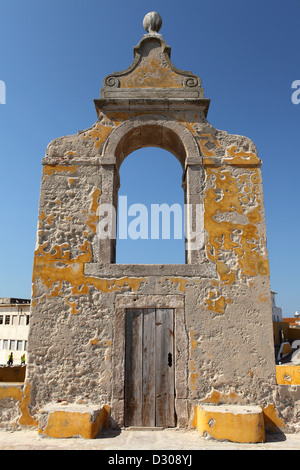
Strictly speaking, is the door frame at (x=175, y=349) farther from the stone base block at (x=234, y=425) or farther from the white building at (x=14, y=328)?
the white building at (x=14, y=328)

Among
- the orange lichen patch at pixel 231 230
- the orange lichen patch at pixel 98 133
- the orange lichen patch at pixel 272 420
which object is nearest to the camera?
the orange lichen patch at pixel 272 420

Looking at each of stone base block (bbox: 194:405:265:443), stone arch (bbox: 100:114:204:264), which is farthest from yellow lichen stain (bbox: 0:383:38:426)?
stone base block (bbox: 194:405:265:443)

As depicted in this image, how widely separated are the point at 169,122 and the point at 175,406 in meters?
4.04

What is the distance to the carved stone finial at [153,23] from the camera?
6.11 metres

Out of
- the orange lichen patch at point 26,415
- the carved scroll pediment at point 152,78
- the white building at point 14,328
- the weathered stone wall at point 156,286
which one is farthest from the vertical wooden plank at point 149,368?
the white building at point 14,328

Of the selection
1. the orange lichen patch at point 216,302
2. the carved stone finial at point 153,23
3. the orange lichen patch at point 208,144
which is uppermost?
the carved stone finial at point 153,23

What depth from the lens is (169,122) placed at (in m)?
5.41

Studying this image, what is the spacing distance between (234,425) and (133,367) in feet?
4.56

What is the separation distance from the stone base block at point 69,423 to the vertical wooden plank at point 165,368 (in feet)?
2.79

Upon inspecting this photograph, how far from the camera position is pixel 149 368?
4.56 m

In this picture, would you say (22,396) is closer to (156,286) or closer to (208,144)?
(156,286)

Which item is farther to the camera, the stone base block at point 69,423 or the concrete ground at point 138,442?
the stone base block at point 69,423

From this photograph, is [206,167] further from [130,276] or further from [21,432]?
[21,432]

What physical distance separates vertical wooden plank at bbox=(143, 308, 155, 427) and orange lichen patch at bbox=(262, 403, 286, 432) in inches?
56.0
